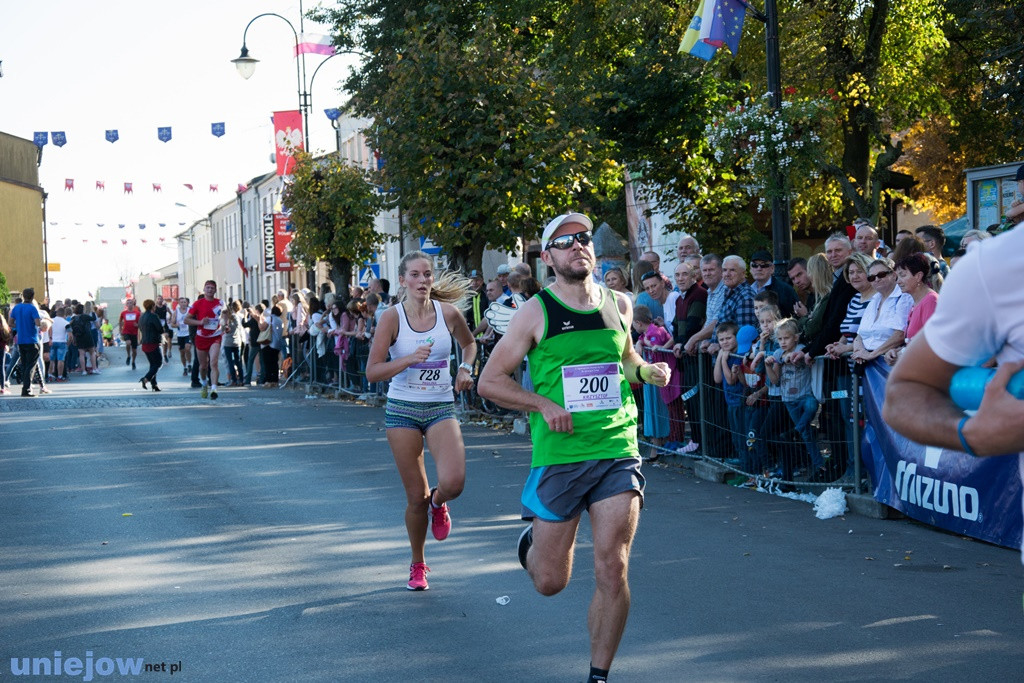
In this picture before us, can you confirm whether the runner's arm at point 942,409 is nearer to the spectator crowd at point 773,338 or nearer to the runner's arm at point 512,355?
the runner's arm at point 512,355

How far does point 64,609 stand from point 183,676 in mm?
1595

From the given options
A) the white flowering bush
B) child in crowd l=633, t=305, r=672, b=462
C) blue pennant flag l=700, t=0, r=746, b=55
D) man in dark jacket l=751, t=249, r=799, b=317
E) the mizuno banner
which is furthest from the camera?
blue pennant flag l=700, t=0, r=746, b=55

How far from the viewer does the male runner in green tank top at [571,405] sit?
4902mm

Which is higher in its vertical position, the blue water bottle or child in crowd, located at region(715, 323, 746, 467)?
the blue water bottle

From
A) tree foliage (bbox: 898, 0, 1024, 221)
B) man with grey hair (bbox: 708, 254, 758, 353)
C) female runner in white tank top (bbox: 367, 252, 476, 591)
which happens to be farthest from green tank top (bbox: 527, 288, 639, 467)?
tree foliage (bbox: 898, 0, 1024, 221)

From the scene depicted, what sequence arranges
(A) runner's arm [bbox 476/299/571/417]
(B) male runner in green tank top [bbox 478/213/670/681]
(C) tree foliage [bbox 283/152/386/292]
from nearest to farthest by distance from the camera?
(B) male runner in green tank top [bbox 478/213/670/681], (A) runner's arm [bbox 476/299/571/417], (C) tree foliage [bbox 283/152/386/292]

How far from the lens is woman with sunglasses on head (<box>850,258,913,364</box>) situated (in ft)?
28.1

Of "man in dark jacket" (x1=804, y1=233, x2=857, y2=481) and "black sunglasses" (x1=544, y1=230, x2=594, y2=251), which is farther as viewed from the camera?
"man in dark jacket" (x1=804, y1=233, x2=857, y2=481)

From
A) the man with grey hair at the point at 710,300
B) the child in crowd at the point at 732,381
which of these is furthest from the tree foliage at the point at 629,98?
the child in crowd at the point at 732,381

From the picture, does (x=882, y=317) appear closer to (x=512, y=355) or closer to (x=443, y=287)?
(x=443, y=287)

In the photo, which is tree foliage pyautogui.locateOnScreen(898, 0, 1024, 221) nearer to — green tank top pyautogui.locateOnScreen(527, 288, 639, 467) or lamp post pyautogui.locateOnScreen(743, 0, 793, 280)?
lamp post pyautogui.locateOnScreen(743, 0, 793, 280)

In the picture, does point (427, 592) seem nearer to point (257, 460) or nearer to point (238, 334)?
point (257, 460)

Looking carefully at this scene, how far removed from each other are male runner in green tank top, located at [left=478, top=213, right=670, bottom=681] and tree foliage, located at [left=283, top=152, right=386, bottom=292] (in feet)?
83.7

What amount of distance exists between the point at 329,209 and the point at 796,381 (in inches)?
884
